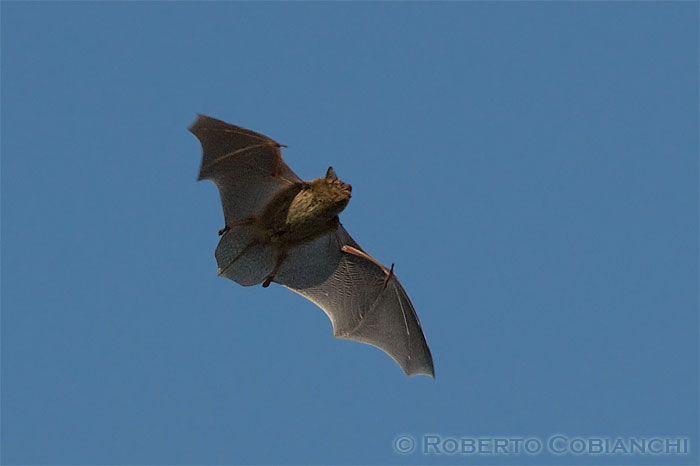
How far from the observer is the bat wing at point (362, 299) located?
48.6 ft

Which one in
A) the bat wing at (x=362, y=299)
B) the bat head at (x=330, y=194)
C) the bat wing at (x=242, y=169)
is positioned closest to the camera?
the bat head at (x=330, y=194)

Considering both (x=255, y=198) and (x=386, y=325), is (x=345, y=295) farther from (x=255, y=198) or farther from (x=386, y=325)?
(x=255, y=198)

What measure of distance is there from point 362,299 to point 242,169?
9.23 ft

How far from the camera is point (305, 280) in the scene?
14.9 m

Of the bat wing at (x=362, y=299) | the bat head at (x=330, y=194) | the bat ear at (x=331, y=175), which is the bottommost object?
the bat wing at (x=362, y=299)

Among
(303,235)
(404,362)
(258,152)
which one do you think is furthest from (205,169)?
(404,362)

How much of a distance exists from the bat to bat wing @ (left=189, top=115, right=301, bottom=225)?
15 millimetres

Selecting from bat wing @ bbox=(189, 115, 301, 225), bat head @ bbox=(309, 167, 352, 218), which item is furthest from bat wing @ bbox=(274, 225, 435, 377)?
bat wing @ bbox=(189, 115, 301, 225)

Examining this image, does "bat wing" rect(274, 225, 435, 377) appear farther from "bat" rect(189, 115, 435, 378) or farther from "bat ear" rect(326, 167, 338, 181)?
"bat ear" rect(326, 167, 338, 181)

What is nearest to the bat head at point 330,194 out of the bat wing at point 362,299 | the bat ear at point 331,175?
the bat ear at point 331,175

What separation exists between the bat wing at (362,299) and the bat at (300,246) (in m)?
0.02

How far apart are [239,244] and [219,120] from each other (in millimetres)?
1977

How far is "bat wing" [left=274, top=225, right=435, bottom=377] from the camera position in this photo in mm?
14828

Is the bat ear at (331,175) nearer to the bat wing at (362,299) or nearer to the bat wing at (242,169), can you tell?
the bat wing at (242,169)
